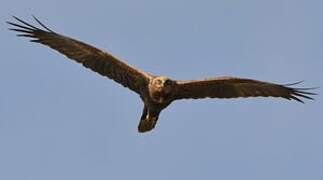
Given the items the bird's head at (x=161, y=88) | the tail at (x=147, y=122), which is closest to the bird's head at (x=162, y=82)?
the bird's head at (x=161, y=88)

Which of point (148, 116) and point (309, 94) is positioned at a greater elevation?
point (309, 94)

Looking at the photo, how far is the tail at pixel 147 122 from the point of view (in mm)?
15922

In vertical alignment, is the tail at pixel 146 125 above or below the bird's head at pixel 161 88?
below

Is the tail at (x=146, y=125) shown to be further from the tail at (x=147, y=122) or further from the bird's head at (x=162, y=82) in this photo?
the bird's head at (x=162, y=82)

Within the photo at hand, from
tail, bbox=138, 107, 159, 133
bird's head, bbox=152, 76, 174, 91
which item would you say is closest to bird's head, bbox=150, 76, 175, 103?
bird's head, bbox=152, 76, 174, 91

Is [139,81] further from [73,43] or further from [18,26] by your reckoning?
[18,26]

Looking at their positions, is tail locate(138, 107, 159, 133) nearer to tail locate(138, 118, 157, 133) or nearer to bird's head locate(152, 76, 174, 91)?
tail locate(138, 118, 157, 133)

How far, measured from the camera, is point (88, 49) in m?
16.2

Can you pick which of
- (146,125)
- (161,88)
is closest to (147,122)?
(146,125)

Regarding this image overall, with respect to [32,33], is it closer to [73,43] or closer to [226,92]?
[73,43]

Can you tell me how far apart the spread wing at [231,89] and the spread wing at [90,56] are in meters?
0.90

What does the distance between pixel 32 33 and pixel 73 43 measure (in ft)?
2.65

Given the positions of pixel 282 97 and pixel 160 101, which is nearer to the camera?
pixel 160 101

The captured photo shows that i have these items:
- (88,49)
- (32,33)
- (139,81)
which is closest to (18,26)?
(32,33)
